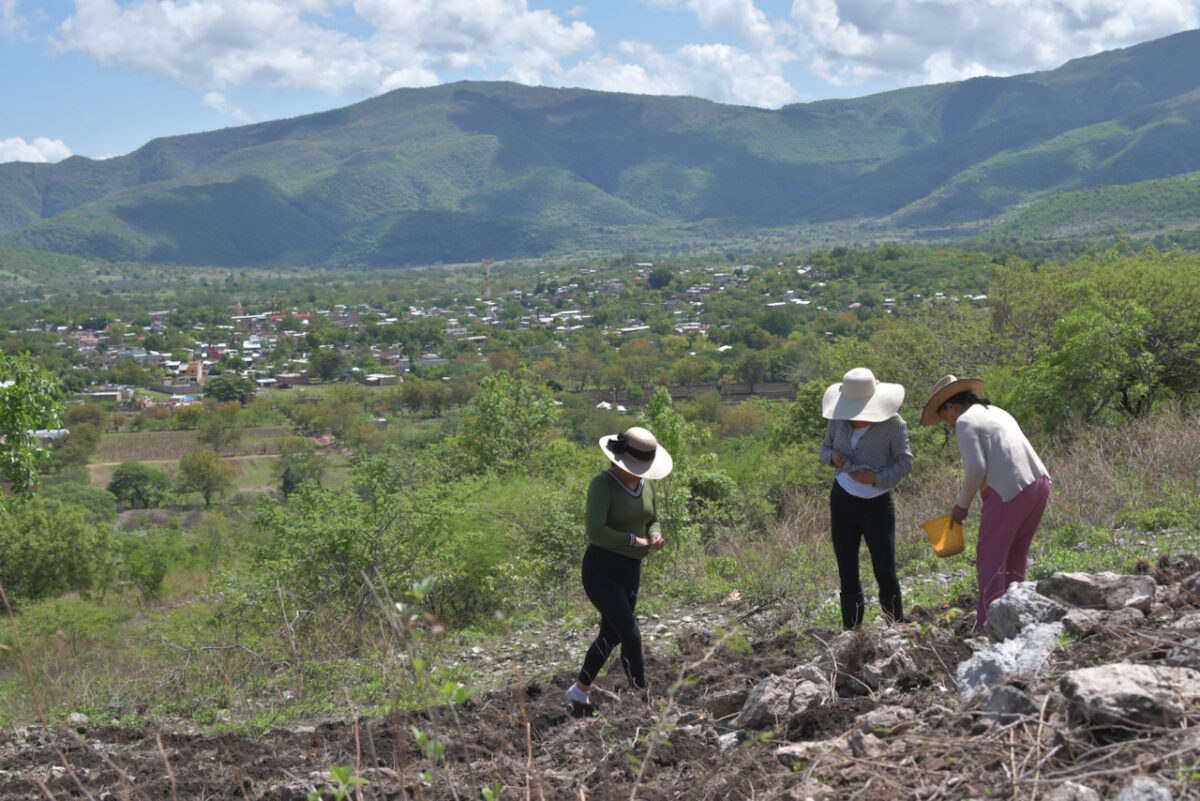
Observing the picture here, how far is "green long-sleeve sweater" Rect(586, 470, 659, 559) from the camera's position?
482 cm

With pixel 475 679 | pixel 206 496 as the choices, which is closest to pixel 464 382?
pixel 206 496

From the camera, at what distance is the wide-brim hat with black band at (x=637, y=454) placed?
4.83m

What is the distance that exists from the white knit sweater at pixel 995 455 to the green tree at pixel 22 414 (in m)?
7.21

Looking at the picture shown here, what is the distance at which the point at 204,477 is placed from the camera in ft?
171

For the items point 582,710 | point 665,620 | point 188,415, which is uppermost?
point 582,710

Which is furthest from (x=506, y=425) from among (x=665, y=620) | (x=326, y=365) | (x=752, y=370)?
(x=326, y=365)

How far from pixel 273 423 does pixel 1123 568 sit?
7120 cm

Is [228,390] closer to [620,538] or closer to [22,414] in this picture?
[22,414]

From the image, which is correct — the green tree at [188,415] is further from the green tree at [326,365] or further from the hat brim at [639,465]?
the hat brim at [639,465]

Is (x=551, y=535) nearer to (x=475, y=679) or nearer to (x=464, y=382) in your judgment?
(x=475, y=679)

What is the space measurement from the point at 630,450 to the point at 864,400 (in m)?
1.33

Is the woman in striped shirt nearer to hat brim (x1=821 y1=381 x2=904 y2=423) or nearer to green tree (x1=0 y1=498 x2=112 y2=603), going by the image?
hat brim (x1=821 y1=381 x2=904 y2=423)

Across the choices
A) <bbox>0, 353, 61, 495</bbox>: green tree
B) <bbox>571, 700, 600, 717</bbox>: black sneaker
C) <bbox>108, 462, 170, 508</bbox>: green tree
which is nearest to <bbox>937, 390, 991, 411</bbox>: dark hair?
<bbox>571, 700, 600, 717</bbox>: black sneaker

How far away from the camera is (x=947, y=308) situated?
23625mm
